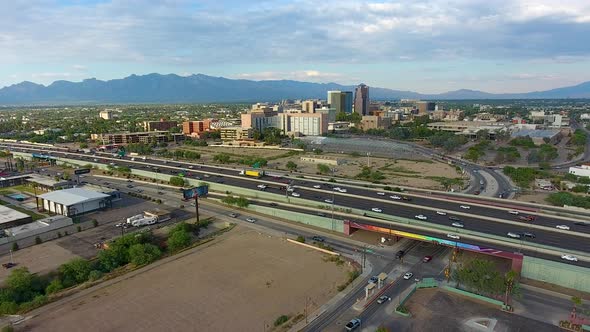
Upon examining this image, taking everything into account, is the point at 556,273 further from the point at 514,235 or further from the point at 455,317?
the point at 455,317

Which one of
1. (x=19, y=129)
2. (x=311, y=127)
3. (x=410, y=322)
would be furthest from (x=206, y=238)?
(x=19, y=129)

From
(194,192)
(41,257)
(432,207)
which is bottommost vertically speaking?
(41,257)

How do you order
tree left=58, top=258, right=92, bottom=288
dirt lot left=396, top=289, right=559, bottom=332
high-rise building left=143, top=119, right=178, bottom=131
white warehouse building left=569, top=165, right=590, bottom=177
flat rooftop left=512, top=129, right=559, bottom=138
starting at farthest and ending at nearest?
high-rise building left=143, top=119, right=178, bottom=131 → flat rooftop left=512, top=129, right=559, bottom=138 → white warehouse building left=569, top=165, right=590, bottom=177 → tree left=58, top=258, right=92, bottom=288 → dirt lot left=396, top=289, right=559, bottom=332

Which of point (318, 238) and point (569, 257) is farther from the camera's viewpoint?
point (318, 238)

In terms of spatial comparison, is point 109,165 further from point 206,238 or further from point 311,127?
point 311,127

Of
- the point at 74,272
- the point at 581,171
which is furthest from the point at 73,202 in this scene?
the point at 581,171

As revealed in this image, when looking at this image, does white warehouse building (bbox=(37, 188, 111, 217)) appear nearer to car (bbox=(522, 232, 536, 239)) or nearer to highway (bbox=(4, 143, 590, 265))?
highway (bbox=(4, 143, 590, 265))

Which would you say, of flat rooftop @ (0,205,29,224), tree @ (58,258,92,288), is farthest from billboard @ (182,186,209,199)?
tree @ (58,258,92,288)

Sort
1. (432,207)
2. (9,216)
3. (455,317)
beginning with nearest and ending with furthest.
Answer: (455,317)
(432,207)
(9,216)
